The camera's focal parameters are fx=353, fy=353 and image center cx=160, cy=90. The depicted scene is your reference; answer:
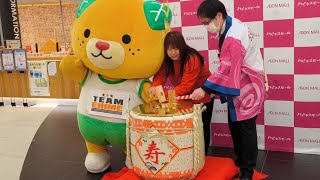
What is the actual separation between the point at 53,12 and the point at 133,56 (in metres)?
6.26

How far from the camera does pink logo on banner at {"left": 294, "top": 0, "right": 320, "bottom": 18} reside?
9.24 ft

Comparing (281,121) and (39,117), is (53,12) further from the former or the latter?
(281,121)

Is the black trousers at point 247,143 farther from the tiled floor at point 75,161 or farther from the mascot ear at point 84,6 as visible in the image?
the mascot ear at point 84,6

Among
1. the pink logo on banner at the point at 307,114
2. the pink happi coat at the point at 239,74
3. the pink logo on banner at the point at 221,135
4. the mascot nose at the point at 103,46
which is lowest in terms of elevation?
the pink logo on banner at the point at 221,135

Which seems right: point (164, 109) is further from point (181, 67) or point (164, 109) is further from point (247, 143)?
point (247, 143)

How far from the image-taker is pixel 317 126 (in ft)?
9.90

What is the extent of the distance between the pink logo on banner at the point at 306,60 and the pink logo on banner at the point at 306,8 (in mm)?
271

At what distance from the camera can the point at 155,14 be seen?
254 cm

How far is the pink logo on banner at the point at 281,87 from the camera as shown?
304 centimetres

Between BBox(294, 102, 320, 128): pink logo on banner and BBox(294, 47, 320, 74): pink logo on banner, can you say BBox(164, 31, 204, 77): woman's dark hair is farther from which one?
BBox(294, 102, 320, 128): pink logo on banner

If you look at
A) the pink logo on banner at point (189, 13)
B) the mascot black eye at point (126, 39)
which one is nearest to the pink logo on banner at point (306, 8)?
the pink logo on banner at point (189, 13)

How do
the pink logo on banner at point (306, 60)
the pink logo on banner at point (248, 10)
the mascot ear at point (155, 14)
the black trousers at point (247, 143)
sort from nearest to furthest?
the black trousers at point (247, 143)
the mascot ear at point (155, 14)
the pink logo on banner at point (306, 60)
the pink logo on banner at point (248, 10)

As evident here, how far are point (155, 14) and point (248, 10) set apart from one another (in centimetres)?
97

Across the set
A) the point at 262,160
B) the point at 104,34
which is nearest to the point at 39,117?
the point at 104,34
